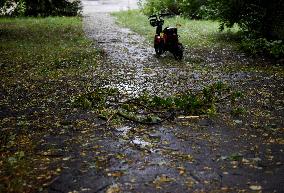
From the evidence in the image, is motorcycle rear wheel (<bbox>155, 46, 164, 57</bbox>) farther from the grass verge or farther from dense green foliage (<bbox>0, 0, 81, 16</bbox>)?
dense green foliage (<bbox>0, 0, 81, 16</bbox>)

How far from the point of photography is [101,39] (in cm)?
1524

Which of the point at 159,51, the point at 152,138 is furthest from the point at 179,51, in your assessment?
the point at 152,138

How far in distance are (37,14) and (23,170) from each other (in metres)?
19.5

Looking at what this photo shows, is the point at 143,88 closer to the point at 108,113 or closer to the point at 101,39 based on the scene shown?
the point at 108,113

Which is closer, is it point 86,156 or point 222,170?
point 222,170

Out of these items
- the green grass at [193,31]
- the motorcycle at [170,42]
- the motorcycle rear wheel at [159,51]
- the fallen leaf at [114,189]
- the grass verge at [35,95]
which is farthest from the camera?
the green grass at [193,31]

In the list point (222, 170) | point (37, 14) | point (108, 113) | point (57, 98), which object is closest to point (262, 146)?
point (222, 170)

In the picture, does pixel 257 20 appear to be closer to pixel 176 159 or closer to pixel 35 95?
pixel 35 95

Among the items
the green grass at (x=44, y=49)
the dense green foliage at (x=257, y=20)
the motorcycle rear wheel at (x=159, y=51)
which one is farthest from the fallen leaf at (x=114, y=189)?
the dense green foliage at (x=257, y=20)

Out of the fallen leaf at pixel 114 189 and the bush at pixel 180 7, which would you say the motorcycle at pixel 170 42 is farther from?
the bush at pixel 180 7

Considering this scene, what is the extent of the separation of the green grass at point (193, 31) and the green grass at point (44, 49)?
9.02ft

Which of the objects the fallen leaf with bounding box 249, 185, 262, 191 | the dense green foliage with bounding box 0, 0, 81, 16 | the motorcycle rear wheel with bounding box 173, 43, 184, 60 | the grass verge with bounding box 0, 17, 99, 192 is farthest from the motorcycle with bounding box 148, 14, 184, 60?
the dense green foliage with bounding box 0, 0, 81, 16

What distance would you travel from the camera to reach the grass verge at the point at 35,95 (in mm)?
4727

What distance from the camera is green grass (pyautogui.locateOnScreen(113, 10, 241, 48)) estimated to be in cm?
1417
